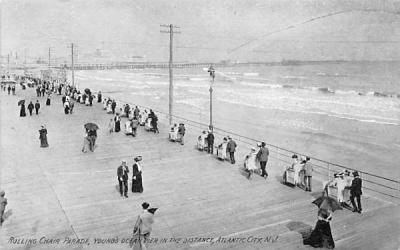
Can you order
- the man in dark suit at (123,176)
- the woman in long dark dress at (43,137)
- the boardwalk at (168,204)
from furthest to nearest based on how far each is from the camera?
1. the woman in long dark dress at (43,137)
2. the man in dark suit at (123,176)
3. the boardwalk at (168,204)

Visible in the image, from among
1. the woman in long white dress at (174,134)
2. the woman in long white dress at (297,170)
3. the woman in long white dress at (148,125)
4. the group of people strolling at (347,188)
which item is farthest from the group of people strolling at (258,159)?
the woman in long white dress at (148,125)

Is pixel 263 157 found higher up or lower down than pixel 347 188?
higher up

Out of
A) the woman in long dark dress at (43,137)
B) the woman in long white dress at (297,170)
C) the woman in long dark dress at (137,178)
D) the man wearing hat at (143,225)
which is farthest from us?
the woman in long dark dress at (43,137)

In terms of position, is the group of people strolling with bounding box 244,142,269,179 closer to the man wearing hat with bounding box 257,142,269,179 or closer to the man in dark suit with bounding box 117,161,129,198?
the man wearing hat with bounding box 257,142,269,179

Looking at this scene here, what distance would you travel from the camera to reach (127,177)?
41.9 feet

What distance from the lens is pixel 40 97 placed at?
40.9m

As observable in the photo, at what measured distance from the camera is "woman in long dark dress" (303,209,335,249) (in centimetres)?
927

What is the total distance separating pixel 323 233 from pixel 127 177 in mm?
6394

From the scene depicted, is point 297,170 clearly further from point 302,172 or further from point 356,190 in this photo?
point 356,190

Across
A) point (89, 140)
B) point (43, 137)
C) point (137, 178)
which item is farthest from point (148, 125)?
point (137, 178)

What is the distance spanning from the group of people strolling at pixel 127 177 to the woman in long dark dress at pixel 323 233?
19.7 feet

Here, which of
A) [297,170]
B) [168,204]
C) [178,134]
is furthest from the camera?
[178,134]

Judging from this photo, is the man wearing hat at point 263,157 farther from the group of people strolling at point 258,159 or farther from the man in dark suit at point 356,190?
the man in dark suit at point 356,190

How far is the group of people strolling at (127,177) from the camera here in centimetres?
1259
